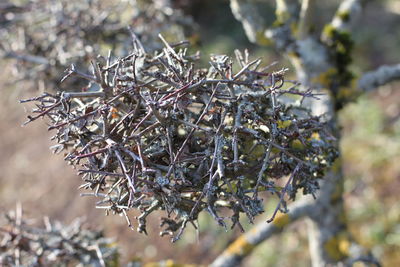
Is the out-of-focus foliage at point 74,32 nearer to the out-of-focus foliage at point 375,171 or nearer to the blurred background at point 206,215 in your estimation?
the blurred background at point 206,215

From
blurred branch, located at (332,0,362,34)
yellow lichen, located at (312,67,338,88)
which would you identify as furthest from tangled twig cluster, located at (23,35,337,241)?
blurred branch, located at (332,0,362,34)

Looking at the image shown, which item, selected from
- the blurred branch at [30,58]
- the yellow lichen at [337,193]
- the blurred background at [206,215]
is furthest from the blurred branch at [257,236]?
the blurred branch at [30,58]

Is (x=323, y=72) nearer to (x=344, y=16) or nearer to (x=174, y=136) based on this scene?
(x=344, y=16)

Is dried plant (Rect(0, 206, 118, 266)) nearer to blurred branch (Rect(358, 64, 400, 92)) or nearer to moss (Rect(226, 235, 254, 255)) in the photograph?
moss (Rect(226, 235, 254, 255))

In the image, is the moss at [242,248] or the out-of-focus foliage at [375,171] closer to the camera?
the moss at [242,248]

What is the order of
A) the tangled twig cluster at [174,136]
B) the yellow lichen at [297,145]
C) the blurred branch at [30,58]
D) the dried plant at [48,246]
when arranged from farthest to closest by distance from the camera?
the blurred branch at [30,58], the dried plant at [48,246], the yellow lichen at [297,145], the tangled twig cluster at [174,136]

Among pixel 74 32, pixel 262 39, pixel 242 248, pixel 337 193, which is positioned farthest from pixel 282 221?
pixel 74 32
